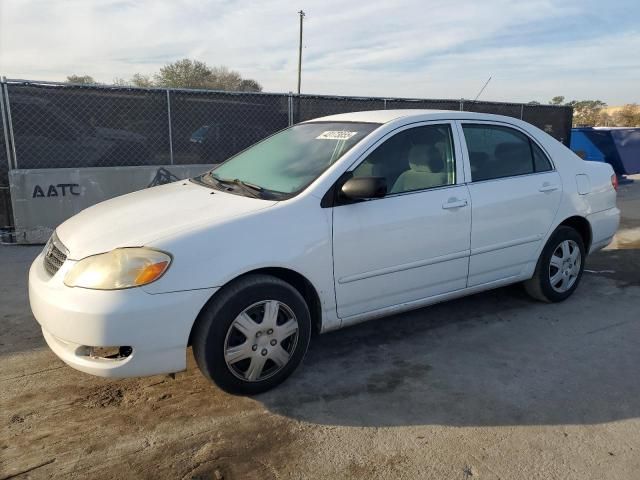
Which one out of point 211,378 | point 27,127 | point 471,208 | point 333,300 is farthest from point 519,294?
point 27,127

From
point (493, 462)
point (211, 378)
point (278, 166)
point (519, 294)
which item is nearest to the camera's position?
point (493, 462)

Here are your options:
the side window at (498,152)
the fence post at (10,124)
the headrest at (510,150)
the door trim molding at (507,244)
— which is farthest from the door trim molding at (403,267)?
the fence post at (10,124)

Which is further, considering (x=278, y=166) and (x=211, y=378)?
(x=278, y=166)

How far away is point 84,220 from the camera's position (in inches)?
137

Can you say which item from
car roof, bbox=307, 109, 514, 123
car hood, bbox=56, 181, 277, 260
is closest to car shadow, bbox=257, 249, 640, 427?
car hood, bbox=56, 181, 277, 260

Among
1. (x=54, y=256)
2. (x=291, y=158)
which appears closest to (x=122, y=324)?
(x=54, y=256)

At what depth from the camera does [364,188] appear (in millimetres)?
3270

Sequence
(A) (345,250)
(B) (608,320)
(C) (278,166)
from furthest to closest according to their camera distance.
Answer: (B) (608,320) → (C) (278,166) → (A) (345,250)

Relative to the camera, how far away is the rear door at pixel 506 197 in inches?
160

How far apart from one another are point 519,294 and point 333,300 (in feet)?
7.91

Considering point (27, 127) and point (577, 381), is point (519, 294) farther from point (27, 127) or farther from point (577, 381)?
point (27, 127)

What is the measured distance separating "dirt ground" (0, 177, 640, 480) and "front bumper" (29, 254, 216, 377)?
359 millimetres

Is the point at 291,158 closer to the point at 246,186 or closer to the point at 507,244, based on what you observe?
the point at 246,186

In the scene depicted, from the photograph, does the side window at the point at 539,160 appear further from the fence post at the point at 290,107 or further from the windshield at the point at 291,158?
the fence post at the point at 290,107
